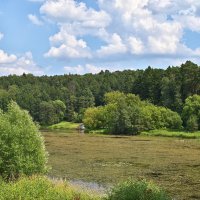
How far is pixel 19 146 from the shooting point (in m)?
40.4

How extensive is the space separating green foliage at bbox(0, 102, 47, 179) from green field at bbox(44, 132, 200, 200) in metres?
9.92

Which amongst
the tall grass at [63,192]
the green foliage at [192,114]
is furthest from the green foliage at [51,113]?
the tall grass at [63,192]

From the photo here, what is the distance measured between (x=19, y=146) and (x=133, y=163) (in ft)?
92.0

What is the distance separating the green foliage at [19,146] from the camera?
3991 centimetres

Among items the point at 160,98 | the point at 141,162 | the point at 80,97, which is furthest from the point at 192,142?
the point at 80,97

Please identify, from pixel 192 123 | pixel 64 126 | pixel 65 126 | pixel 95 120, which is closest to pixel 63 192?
pixel 192 123

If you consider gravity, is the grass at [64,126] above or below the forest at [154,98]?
below

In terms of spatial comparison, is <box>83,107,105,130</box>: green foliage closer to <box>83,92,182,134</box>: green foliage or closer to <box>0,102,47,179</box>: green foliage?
<box>83,92,182,134</box>: green foliage

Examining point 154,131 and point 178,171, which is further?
point 154,131

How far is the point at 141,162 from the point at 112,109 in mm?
78190

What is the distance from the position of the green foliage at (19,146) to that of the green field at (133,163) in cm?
992

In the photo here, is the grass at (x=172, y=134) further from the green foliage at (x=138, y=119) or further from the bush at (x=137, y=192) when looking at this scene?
the bush at (x=137, y=192)

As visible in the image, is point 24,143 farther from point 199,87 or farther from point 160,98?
point 160,98

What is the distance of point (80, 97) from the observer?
18812 centimetres
